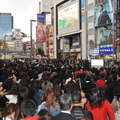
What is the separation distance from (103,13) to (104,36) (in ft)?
18.4

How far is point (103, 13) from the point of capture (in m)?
62.1

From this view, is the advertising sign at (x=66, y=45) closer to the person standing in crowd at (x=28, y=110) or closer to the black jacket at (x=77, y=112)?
the black jacket at (x=77, y=112)

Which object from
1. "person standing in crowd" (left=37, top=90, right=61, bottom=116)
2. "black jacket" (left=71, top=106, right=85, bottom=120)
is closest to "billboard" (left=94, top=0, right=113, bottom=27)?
"person standing in crowd" (left=37, top=90, right=61, bottom=116)

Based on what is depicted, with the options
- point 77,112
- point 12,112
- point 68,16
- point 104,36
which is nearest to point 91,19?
point 104,36

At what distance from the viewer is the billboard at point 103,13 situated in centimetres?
6038

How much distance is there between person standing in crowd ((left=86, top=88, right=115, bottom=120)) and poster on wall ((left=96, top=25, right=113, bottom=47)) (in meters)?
57.6

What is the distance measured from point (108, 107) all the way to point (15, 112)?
1877 mm

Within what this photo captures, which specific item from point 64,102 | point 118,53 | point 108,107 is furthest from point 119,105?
point 118,53

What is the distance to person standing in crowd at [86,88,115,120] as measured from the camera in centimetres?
521

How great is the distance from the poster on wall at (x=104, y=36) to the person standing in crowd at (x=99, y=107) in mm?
57589

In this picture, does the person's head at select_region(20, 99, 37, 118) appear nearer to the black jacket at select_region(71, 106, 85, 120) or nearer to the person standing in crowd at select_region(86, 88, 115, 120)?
the black jacket at select_region(71, 106, 85, 120)

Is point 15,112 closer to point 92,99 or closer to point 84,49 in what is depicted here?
point 92,99

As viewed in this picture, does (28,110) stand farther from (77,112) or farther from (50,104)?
(77,112)

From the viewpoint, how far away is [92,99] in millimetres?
5312
